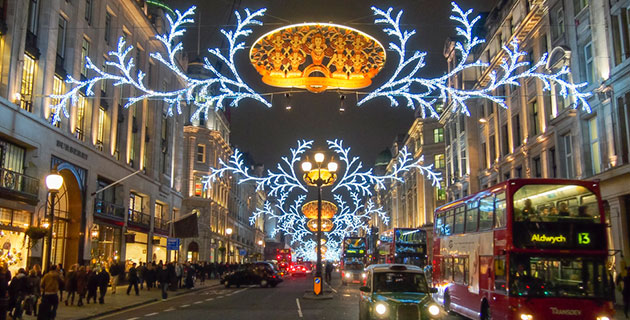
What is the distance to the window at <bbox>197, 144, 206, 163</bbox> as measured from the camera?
64000 mm

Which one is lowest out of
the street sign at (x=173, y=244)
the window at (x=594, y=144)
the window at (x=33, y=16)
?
the street sign at (x=173, y=244)

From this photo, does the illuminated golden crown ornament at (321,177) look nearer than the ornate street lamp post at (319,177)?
No

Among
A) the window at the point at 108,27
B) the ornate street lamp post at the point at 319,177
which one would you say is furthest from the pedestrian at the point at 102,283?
the window at the point at 108,27

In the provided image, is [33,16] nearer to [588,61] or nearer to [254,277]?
[254,277]

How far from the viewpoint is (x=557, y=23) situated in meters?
30.8

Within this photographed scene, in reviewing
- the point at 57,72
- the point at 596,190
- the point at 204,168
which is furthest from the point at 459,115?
the point at 596,190

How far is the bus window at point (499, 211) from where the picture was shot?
577 inches

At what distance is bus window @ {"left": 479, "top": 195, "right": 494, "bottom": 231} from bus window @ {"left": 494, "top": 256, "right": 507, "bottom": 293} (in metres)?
1.22

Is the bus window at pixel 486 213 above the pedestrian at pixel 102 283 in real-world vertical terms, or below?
above

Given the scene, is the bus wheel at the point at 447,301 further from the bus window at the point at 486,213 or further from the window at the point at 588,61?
the window at the point at 588,61

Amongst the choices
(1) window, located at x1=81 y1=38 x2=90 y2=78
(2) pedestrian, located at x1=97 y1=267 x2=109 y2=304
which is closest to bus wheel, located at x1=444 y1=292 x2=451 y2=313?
(2) pedestrian, located at x1=97 y1=267 x2=109 y2=304

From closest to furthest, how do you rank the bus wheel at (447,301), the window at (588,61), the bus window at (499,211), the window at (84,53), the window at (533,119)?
the bus window at (499,211)
the bus wheel at (447,301)
the window at (588,61)
the window at (84,53)
the window at (533,119)

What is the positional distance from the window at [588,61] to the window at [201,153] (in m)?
44.2

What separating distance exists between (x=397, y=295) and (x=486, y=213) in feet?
14.8
